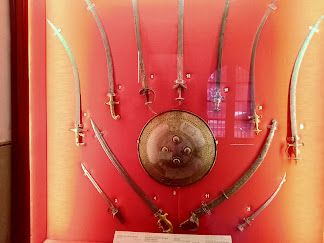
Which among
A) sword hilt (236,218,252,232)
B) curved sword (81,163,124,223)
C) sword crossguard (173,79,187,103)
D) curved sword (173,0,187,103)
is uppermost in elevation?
curved sword (173,0,187,103)

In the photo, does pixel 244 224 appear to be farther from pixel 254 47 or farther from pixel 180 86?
pixel 254 47

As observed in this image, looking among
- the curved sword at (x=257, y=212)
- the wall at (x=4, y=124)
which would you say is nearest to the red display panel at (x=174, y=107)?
the curved sword at (x=257, y=212)

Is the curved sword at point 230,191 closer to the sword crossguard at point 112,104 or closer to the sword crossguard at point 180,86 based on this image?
the sword crossguard at point 180,86

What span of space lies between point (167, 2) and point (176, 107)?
0.59m

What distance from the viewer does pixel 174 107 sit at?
1904 mm

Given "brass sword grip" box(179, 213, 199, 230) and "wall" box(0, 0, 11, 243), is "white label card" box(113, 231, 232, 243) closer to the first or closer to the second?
"brass sword grip" box(179, 213, 199, 230)

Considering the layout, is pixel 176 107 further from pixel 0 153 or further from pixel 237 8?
pixel 0 153

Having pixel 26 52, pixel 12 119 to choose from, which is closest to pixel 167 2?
pixel 26 52

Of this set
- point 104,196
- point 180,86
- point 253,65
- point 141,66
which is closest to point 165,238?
point 104,196

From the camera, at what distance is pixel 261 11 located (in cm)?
187

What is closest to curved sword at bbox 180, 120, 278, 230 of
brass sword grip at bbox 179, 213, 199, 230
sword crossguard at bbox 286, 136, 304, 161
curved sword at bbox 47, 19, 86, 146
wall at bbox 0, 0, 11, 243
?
brass sword grip at bbox 179, 213, 199, 230

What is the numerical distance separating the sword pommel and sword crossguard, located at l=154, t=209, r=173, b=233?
60 cm

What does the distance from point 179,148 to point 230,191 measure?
0.37 metres

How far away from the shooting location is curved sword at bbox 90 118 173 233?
1897 millimetres
